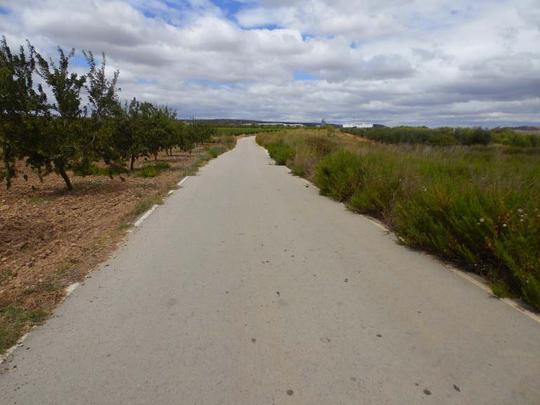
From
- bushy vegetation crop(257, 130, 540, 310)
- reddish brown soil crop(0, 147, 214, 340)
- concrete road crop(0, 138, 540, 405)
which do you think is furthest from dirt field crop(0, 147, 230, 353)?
bushy vegetation crop(257, 130, 540, 310)

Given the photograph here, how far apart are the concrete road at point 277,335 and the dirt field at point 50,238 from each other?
0.30 meters

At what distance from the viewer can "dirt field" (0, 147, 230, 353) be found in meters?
4.34

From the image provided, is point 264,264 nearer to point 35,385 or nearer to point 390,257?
point 390,257

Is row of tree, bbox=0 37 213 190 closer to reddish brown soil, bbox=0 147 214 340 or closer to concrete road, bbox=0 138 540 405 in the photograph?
reddish brown soil, bbox=0 147 214 340

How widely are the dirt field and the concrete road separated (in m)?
0.30

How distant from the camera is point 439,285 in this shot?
4.95 m

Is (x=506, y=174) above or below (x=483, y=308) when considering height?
above

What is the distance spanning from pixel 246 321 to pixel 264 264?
179cm

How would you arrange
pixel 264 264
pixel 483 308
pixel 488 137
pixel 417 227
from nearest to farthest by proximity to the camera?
pixel 483 308 → pixel 264 264 → pixel 417 227 → pixel 488 137

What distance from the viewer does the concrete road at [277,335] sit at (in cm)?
289

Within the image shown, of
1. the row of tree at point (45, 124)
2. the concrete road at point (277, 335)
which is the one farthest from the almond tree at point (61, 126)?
the concrete road at point (277, 335)

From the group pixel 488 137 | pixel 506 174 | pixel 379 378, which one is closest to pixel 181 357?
pixel 379 378

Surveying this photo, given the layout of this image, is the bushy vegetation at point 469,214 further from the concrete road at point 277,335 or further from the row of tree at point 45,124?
the row of tree at point 45,124

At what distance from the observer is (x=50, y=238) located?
7.32 m
